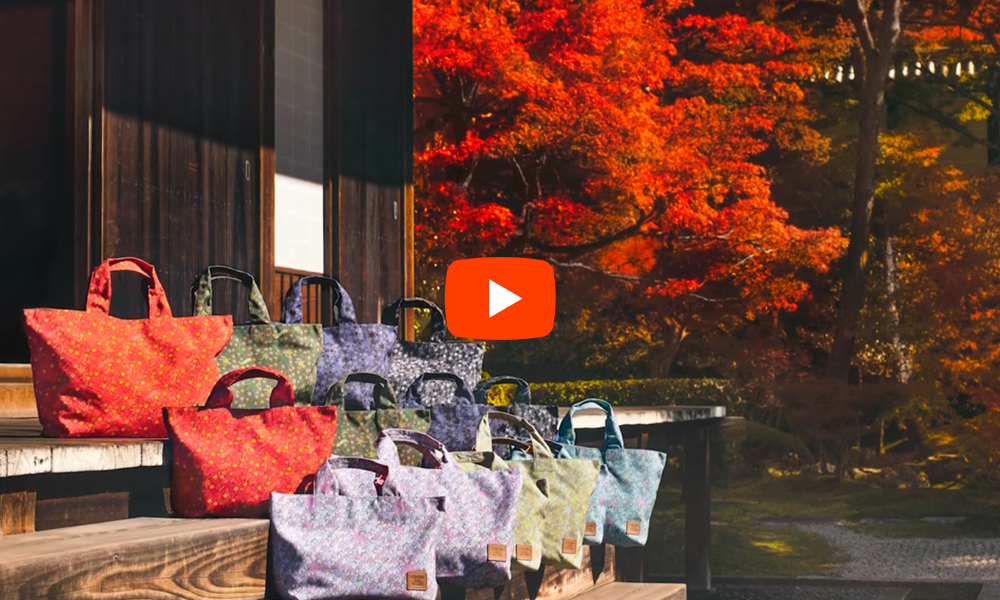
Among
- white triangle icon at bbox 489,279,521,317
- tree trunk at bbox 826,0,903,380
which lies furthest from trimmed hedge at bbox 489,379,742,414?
white triangle icon at bbox 489,279,521,317

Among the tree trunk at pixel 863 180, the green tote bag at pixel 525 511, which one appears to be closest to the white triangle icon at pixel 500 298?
the tree trunk at pixel 863 180

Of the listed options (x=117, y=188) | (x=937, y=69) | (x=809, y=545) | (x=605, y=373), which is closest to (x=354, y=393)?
(x=117, y=188)

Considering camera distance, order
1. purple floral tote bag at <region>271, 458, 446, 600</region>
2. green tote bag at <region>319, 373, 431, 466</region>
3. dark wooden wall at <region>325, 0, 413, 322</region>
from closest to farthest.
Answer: purple floral tote bag at <region>271, 458, 446, 600</region> < green tote bag at <region>319, 373, 431, 466</region> < dark wooden wall at <region>325, 0, 413, 322</region>

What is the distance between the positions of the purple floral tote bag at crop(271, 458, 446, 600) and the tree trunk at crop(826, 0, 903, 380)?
17.6 metres

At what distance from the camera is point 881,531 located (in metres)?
16.3

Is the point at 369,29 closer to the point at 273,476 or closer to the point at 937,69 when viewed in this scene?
the point at 273,476

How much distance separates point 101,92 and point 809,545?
11108 mm

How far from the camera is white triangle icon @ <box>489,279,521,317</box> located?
2130 centimetres

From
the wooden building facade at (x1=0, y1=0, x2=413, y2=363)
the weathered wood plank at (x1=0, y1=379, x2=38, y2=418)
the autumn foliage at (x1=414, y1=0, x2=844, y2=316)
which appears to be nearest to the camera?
the weathered wood plank at (x1=0, y1=379, x2=38, y2=418)

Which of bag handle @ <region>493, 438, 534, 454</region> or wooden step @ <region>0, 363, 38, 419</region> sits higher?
wooden step @ <region>0, 363, 38, 419</region>

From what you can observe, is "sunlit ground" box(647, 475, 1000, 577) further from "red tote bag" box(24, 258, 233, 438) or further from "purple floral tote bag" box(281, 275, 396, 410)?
"red tote bag" box(24, 258, 233, 438)

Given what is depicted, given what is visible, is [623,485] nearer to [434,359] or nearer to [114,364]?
[434,359]

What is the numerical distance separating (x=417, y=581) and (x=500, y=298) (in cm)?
1891

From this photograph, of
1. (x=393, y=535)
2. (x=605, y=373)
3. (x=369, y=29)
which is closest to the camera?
(x=393, y=535)
